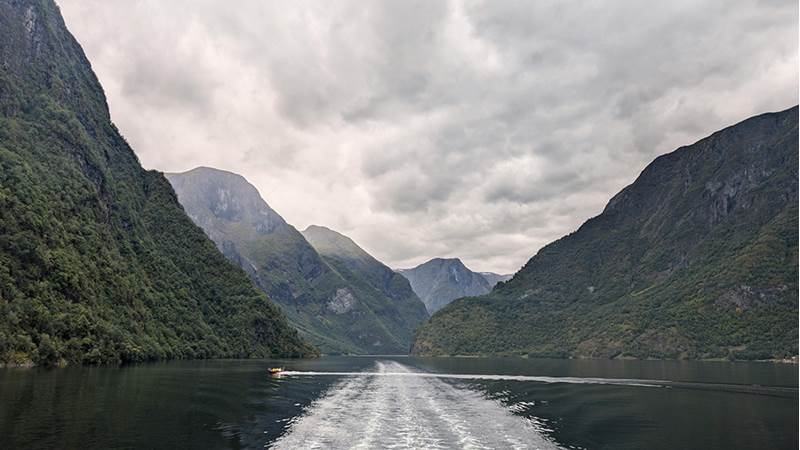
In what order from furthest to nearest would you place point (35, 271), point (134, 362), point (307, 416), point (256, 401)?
1. point (134, 362)
2. point (35, 271)
3. point (256, 401)
4. point (307, 416)

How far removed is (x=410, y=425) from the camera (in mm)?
56406

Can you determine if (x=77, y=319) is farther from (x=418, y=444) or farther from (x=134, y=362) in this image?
(x=418, y=444)

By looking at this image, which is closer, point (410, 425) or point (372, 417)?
point (410, 425)

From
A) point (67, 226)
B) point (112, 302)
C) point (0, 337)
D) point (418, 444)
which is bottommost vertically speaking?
point (418, 444)

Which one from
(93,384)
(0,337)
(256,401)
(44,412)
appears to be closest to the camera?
(44,412)

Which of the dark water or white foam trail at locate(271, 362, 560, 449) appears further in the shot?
white foam trail at locate(271, 362, 560, 449)

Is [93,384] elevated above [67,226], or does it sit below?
below

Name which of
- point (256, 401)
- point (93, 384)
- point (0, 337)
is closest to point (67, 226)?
point (0, 337)

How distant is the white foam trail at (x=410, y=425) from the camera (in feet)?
154

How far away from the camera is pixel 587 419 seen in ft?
208

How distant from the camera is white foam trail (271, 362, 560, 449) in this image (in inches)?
1848

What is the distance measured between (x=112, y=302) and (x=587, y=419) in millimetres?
169822

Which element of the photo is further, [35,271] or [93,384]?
[35,271]

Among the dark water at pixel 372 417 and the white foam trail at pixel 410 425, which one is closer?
the dark water at pixel 372 417
